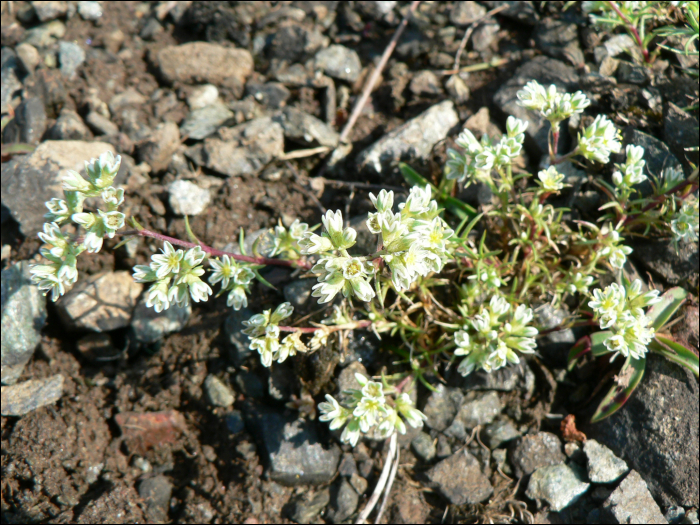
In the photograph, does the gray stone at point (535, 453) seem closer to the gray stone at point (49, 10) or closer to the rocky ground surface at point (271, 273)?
the rocky ground surface at point (271, 273)

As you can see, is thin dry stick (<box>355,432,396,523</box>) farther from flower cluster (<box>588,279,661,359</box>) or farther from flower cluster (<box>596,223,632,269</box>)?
flower cluster (<box>596,223,632,269</box>)

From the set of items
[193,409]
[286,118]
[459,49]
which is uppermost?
[459,49]

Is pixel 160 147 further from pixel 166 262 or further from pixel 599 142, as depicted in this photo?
pixel 599 142

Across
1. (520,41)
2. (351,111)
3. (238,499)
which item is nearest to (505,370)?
(238,499)

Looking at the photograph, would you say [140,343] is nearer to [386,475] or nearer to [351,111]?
[386,475]

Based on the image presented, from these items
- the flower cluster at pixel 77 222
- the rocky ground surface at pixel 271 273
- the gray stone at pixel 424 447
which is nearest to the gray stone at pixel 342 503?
the rocky ground surface at pixel 271 273

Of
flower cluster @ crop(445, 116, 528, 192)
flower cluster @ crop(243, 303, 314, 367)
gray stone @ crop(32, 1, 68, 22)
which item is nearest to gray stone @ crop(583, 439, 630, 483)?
flower cluster @ crop(445, 116, 528, 192)
